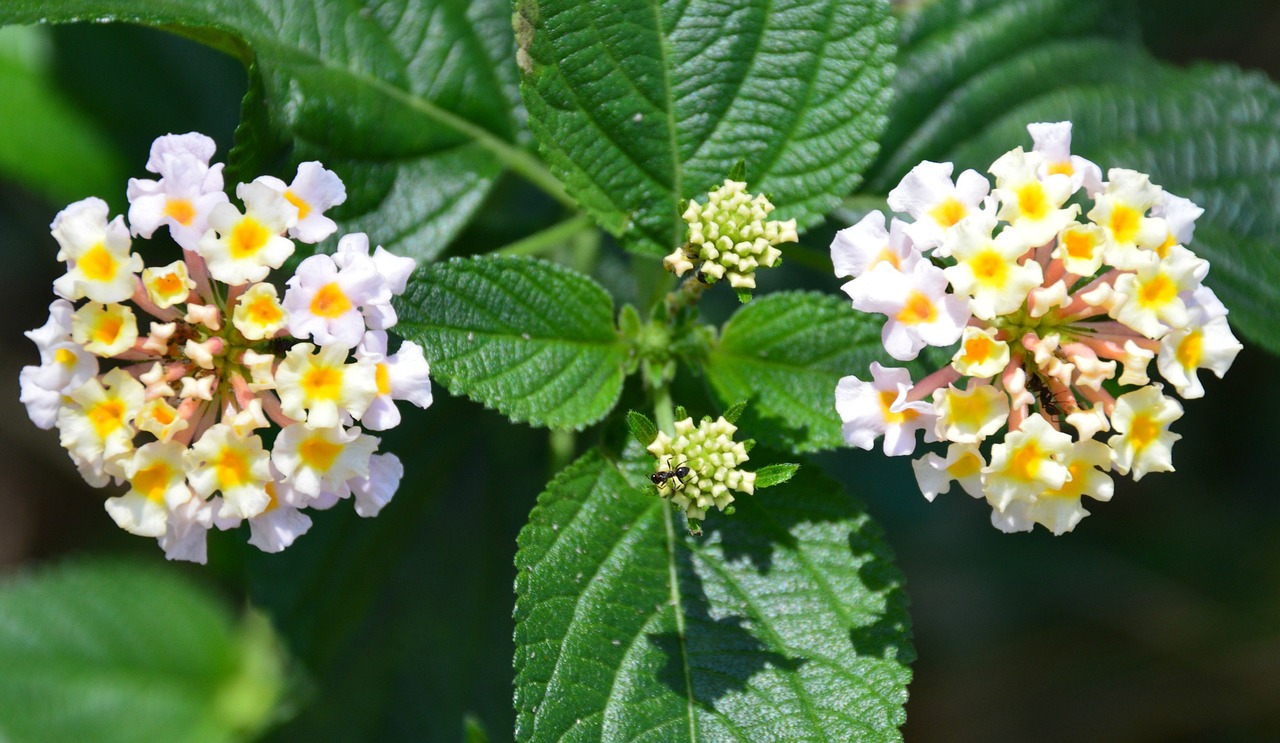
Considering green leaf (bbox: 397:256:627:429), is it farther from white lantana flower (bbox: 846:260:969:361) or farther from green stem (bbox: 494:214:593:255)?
white lantana flower (bbox: 846:260:969:361)

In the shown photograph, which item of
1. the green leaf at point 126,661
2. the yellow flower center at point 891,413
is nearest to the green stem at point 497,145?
the yellow flower center at point 891,413

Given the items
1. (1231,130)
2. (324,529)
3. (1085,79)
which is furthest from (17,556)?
(1231,130)

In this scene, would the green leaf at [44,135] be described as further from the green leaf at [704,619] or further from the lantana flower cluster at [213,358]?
the green leaf at [704,619]

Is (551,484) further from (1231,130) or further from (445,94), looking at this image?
(1231,130)

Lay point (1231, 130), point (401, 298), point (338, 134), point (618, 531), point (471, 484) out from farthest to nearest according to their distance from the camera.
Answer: point (471, 484)
point (1231, 130)
point (338, 134)
point (618, 531)
point (401, 298)

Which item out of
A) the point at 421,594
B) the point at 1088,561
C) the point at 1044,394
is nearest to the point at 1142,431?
the point at 1044,394

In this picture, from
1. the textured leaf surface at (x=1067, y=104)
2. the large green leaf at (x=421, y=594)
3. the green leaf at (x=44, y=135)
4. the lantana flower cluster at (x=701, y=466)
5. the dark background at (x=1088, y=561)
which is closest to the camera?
the lantana flower cluster at (x=701, y=466)
